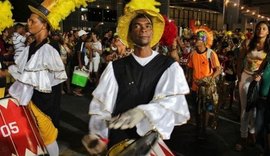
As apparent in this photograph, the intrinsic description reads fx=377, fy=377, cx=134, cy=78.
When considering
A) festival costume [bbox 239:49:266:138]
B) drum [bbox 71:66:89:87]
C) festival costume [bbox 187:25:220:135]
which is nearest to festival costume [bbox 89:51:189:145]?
festival costume [bbox 239:49:266:138]

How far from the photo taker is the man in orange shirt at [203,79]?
20.4ft

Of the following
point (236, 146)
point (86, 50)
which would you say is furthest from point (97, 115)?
point (86, 50)

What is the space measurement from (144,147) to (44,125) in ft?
7.70

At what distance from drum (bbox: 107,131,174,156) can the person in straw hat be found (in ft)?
5.93

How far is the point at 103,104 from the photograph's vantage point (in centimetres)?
267

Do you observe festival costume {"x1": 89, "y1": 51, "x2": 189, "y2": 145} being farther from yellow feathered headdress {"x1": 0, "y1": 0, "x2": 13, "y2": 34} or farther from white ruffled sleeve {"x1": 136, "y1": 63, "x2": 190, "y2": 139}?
yellow feathered headdress {"x1": 0, "y1": 0, "x2": 13, "y2": 34}

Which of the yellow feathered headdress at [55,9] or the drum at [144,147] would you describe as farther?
the yellow feathered headdress at [55,9]

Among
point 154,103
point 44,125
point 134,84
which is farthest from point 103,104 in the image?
point 44,125

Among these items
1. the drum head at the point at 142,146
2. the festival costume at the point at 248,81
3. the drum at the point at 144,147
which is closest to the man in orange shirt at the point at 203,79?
the festival costume at the point at 248,81

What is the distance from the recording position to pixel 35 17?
14.1 ft

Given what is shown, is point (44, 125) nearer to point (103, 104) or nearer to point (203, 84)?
point (103, 104)

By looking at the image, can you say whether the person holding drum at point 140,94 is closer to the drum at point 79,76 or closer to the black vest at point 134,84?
the black vest at point 134,84

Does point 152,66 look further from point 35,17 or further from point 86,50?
point 86,50

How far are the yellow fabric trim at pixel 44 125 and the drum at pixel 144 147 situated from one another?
1.90 metres
